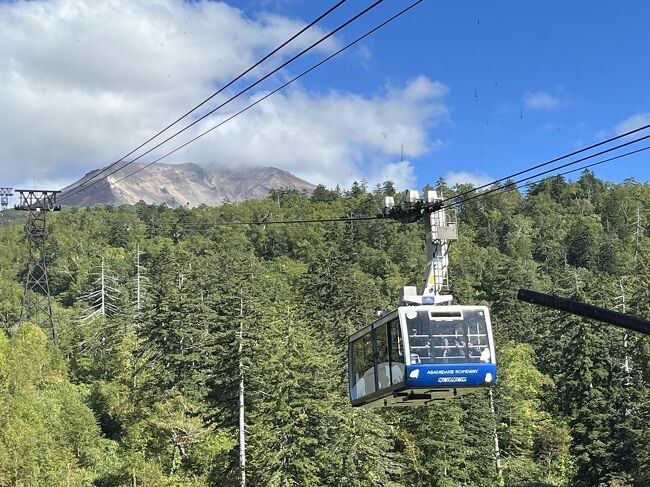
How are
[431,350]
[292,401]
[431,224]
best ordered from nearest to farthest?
[431,350], [431,224], [292,401]

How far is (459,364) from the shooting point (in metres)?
18.7

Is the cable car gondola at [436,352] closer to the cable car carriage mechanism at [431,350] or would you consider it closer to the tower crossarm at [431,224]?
the cable car carriage mechanism at [431,350]

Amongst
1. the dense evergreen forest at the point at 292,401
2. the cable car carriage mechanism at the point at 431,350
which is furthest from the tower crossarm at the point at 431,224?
the dense evergreen forest at the point at 292,401

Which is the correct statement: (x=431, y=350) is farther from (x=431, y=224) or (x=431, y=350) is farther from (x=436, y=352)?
(x=431, y=224)

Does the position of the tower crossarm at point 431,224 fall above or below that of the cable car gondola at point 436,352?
above

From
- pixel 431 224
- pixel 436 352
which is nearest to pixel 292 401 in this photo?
pixel 431 224

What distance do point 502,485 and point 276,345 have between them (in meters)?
22.4

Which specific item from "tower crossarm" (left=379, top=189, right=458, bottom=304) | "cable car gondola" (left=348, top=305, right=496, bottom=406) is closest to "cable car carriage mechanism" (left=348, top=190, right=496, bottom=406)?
"cable car gondola" (left=348, top=305, right=496, bottom=406)

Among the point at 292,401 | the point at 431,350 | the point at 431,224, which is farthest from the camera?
the point at 292,401

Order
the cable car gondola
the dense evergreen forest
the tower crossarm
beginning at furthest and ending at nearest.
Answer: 1. the dense evergreen forest
2. the tower crossarm
3. the cable car gondola

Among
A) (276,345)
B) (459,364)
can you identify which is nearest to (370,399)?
(459,364)

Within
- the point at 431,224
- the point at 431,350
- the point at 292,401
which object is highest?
the point at 431,224

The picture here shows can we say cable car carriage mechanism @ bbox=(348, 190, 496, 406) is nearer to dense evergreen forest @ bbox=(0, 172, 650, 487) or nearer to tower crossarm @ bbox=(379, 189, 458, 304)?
tower crossarm @ bbox=(379, 189, 458, 304)

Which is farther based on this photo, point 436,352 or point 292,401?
point 292,401
